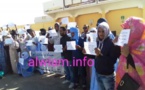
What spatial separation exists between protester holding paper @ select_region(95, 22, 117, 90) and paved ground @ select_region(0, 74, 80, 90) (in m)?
2.36

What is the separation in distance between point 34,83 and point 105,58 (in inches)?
148

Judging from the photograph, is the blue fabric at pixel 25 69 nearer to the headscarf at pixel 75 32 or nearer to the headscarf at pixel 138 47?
the headscarf at pixel 75 32

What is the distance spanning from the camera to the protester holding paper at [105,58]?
10.3ft

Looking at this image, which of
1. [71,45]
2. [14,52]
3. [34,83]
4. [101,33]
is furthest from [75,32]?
[14,52]

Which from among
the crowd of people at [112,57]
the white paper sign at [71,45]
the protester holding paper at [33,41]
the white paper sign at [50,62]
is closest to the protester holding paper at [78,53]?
the crowd of people at [112,57]

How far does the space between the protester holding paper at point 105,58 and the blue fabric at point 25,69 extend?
441 cm

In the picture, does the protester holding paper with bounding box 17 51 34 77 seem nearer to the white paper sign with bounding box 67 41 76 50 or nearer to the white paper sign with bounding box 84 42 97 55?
the white paper sign with bounding box 67 41 76 50

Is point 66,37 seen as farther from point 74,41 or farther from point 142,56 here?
point 142,56

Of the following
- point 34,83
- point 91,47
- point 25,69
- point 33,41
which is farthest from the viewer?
point 25,69

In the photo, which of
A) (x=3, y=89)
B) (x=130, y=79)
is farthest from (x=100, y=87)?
(x=3, y=89)

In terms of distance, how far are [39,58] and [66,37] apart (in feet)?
7.95

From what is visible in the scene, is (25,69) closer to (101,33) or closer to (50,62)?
(50,62)

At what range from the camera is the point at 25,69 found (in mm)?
7211

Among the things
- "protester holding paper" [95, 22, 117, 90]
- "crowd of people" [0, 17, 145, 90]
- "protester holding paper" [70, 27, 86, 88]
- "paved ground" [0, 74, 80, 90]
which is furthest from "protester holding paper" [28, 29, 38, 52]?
"protester holding paper" [95, 22, 117, 90]
